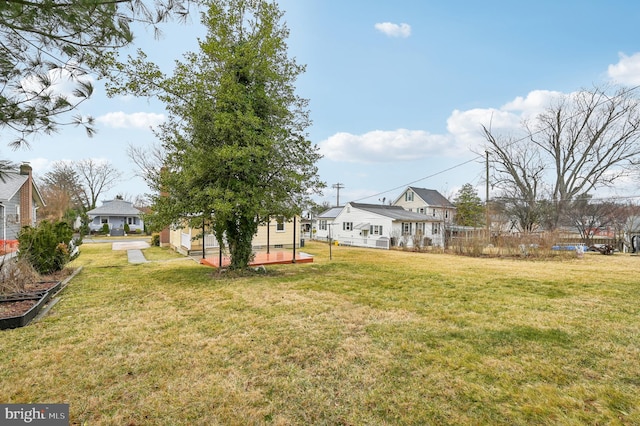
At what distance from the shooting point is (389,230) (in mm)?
24547

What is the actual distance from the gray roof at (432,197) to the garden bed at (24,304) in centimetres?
3526

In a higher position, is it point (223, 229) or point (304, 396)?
point (223, 229)

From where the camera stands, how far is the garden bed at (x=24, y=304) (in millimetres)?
4320

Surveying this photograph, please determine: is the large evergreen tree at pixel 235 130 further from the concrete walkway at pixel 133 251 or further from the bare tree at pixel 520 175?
the bare tree at pixel 520 175

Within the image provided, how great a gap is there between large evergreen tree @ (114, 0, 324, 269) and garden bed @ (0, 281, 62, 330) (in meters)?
2.68

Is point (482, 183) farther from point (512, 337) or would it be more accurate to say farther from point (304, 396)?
point (304, 396)

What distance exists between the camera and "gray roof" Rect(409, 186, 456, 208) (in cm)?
3606

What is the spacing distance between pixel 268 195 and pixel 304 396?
6.36 meters

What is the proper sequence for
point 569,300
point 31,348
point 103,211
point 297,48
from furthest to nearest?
point 103,211
point 297,48
point 569,300
point 31,348

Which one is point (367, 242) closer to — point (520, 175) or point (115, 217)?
point (520, 175)

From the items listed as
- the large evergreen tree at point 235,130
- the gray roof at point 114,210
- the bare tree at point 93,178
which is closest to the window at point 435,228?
the large evergreen tree at point 235,130

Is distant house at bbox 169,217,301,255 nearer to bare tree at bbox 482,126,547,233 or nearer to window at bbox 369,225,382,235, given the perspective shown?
window at bbox 369,225,382,235

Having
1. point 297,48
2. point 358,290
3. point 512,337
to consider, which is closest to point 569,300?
point 512,337

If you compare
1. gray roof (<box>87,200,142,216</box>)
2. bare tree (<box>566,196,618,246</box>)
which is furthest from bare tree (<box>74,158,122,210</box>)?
bare tree (<box>566,196,618,246</box>)
